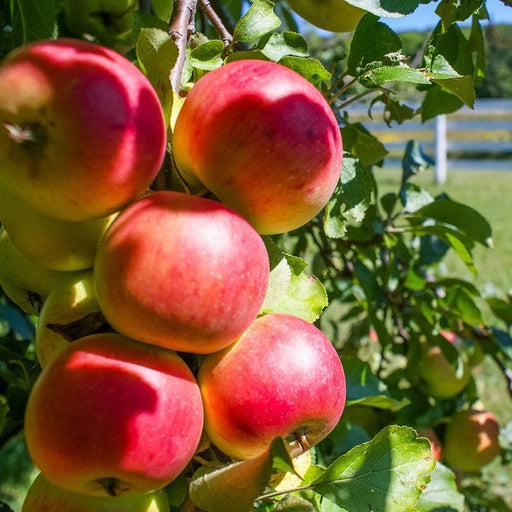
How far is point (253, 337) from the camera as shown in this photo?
0.62 meters

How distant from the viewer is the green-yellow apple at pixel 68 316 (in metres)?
0.60

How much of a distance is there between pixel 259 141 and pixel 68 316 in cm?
24

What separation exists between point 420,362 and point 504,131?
42.4ft

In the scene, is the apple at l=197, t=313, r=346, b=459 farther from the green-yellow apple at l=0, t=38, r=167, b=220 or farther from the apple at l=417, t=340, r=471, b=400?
the apple at l=417, t=340, r=471, b=400

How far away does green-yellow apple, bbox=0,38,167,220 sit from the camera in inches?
19.7

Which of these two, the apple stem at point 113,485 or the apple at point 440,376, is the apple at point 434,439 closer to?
the apple at point 440,376

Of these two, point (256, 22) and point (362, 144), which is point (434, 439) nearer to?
point (362, 144)

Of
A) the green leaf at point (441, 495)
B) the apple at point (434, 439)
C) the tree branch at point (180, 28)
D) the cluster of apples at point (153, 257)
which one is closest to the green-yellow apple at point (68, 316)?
the cluster of apples at point (153, 257)

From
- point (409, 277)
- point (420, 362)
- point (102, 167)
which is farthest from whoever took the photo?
point (420, 362)

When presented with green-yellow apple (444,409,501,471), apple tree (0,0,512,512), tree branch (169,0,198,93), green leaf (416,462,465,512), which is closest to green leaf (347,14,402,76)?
apple tree (0,0,512,512)

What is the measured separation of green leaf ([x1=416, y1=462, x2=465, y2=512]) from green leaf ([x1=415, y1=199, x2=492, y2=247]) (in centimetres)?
44

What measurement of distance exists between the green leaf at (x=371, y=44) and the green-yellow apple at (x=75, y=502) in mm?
582

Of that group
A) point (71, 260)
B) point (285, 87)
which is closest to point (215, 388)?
point (71, 260)

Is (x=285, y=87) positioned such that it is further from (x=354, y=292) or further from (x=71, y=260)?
(x=354, y=292)
